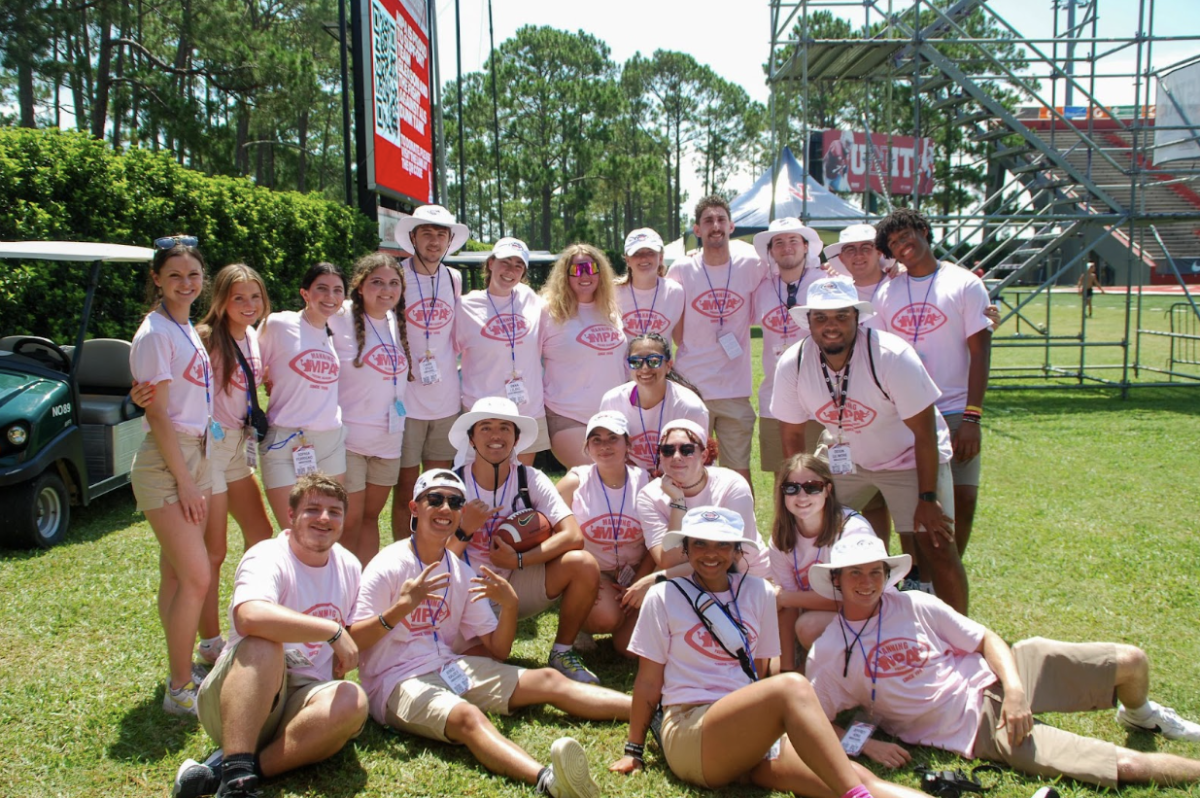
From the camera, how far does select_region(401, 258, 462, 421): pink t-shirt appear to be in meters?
5.46

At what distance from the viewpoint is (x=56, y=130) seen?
8.18 meters

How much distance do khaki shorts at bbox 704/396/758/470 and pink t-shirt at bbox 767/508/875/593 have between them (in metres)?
1.84

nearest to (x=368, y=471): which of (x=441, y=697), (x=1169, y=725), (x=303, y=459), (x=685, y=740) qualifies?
(x=303, y=459)

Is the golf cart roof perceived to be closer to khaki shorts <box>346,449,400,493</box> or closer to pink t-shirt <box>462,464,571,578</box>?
khaki shorts <box>346,449,400,493</box>

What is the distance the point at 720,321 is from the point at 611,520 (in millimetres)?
1820

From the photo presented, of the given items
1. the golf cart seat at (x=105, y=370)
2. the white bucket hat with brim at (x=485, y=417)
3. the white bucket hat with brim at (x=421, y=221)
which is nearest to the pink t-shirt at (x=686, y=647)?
the white bucket hat with brim at (x=485, y=417)

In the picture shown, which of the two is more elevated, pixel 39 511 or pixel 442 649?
pixel 39 511

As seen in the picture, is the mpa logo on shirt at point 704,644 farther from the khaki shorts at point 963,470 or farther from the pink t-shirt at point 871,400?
the khaki shorts at point 963,470

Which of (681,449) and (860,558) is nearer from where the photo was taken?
(860,558)

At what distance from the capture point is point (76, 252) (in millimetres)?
6293

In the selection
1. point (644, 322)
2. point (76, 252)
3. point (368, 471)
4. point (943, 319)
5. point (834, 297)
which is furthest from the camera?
point (76, 252)

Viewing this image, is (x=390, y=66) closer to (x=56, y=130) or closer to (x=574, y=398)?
(x=56, y=130)

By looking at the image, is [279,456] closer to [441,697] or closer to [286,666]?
[286,666]

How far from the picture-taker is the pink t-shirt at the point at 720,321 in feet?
19.5
